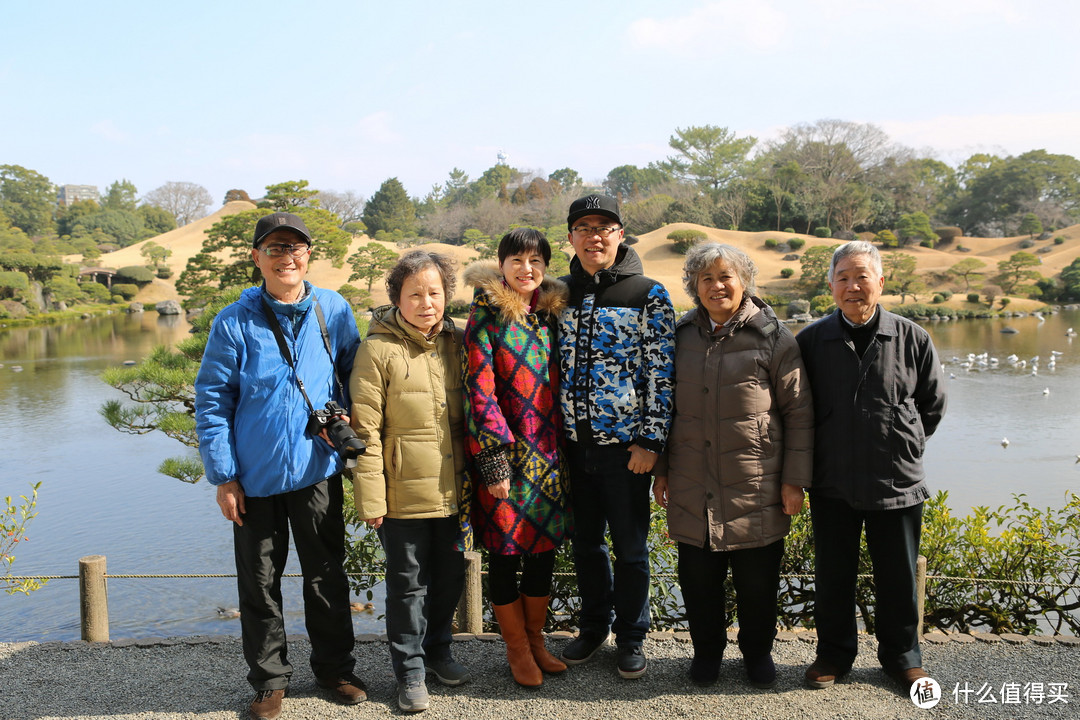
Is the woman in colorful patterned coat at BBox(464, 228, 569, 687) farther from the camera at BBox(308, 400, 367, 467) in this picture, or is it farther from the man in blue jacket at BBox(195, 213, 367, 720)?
the man in blue jacket at BBox(195, 213, 367, 720)

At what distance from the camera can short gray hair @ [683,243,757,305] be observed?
87.6 inches

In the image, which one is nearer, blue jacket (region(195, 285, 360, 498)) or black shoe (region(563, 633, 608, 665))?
blue jacket (region(195, 285, 360, 498))

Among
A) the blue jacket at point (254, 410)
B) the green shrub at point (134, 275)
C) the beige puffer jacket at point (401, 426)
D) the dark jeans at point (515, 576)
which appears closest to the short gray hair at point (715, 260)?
the beige puffer jacket at point (401, 426)

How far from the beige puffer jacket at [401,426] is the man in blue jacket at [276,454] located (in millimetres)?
150

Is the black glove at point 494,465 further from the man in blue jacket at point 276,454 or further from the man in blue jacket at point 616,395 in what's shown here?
the man in blue jacket at point 276,454

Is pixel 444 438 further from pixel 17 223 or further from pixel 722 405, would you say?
pixel 17 223

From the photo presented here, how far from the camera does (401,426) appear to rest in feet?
7.24

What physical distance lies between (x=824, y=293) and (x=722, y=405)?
77.0 feet

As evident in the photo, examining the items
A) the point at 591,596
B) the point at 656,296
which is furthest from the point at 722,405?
the point at 591,596

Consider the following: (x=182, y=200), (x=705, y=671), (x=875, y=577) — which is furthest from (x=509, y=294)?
(x=182, y=200)

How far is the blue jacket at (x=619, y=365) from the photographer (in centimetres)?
225

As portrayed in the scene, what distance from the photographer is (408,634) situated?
2.24 meters

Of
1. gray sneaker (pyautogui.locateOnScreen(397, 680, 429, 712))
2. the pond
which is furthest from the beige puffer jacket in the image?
the pond

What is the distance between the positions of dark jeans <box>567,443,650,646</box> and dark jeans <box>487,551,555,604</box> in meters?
0.14
